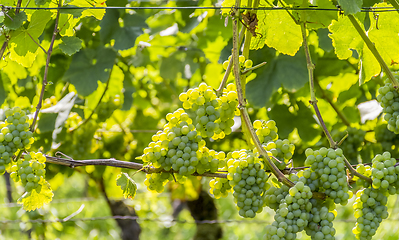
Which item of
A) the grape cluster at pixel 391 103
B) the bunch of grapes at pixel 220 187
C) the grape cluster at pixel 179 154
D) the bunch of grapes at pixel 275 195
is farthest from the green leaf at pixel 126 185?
the grape cluster at pixel 391 103

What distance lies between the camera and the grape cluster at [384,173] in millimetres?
608

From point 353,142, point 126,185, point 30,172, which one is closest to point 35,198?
point 30,172

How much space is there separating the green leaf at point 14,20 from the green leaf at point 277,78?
68 cm

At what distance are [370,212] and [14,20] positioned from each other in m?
0.83

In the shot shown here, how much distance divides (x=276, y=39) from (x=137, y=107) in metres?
1.30

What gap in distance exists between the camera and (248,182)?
2.04 feet

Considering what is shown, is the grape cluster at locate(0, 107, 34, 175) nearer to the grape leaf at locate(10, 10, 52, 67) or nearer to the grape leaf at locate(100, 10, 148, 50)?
the grape leaf at locate(10, 10, 52, 67)

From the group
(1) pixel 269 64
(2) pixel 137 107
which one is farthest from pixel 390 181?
(2) pixel 137 107

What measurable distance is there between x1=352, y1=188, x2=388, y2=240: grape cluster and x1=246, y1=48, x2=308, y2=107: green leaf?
543mm

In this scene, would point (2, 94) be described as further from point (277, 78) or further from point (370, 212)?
point (370, 212)

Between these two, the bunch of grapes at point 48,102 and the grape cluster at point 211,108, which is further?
the bunch of grapes at point 48,102

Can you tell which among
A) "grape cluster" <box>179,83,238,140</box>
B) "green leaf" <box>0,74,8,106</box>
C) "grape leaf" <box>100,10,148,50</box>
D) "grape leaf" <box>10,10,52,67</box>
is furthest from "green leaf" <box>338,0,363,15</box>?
"green leaf" <box>0,74,8,106</box>

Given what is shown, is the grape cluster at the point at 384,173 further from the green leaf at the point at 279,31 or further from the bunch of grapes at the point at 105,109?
the bunch of grapes at the point at 105,109

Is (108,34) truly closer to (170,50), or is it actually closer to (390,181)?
(170,50)
